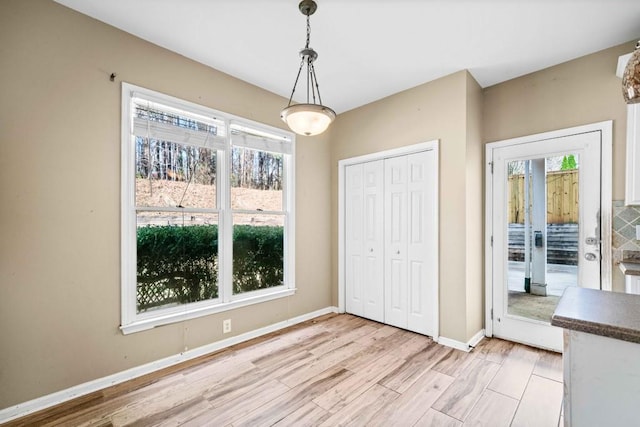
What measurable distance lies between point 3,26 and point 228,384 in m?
2.93

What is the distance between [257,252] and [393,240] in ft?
5.36

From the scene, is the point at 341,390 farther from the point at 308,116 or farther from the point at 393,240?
the point at 308,116

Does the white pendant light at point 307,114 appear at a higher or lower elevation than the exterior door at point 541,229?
higher

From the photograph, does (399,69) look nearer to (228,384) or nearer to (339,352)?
(339,352)

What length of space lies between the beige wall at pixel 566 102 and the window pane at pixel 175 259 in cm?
324

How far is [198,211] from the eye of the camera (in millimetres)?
2787

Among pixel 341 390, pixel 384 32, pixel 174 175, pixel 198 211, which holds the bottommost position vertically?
pixel 341 390

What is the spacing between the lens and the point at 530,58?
268 centimetres

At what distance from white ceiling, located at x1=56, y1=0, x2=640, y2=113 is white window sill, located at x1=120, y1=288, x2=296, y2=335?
7.85 ft

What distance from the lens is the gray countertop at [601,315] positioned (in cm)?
85

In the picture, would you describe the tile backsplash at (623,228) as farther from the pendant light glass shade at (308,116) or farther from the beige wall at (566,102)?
the pendant light glass shade at (308,116)

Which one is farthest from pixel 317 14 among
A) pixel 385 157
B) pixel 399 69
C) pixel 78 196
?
pixel 78 196

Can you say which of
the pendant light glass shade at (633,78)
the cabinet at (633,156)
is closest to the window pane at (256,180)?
the pendant light glass shade at (633,78)

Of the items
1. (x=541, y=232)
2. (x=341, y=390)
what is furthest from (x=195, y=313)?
(x=541, y=232)
